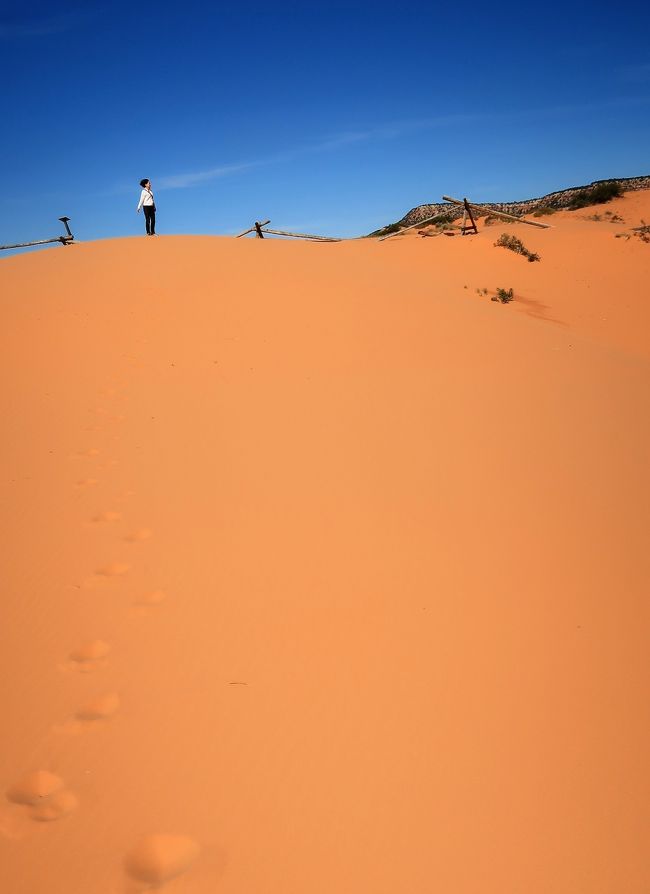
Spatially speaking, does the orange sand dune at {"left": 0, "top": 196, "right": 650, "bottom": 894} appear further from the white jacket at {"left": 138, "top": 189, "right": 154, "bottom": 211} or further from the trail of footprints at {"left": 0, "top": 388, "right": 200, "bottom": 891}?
the white jacket at {"left": 138, "top": 189, "right": 154, "bottom": 211}

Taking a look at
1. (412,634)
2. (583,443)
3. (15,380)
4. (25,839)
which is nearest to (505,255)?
(583,443)

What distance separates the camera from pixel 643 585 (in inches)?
95.9

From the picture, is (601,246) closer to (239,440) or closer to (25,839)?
(239,440)

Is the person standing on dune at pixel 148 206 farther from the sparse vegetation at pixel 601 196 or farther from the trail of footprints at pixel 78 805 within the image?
the sparse vegetation at pixel 601 196

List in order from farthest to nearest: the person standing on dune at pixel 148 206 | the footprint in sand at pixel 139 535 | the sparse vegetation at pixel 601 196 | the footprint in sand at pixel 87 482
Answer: the sparse vegetation at pixel 601 196 < the person standing on dune at pixel 148 206 < the footprint in sand at pixel 87 482 < the footprint in sand at pixel 139 535

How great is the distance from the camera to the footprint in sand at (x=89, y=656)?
192cm

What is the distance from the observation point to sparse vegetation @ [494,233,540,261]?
14.0m

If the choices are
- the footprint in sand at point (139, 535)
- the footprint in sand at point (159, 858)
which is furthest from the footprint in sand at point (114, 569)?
the footprint in sand at point (159, 858)

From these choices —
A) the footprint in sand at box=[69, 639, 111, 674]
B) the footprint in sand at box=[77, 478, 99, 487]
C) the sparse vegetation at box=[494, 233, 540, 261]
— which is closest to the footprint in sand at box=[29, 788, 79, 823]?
the footprint in sand at box=[69, 639, 111, 674]

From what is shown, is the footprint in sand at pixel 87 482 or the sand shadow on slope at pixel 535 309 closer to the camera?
the footprint in sand at pixel 87 482

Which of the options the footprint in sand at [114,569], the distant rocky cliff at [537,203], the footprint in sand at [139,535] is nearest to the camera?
the footprint in sand at [114,569]

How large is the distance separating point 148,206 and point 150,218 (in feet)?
1.21

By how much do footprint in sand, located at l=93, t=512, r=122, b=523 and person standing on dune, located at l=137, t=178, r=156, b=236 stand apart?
8.76 m

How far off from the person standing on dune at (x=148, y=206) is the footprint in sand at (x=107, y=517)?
8756 mm
